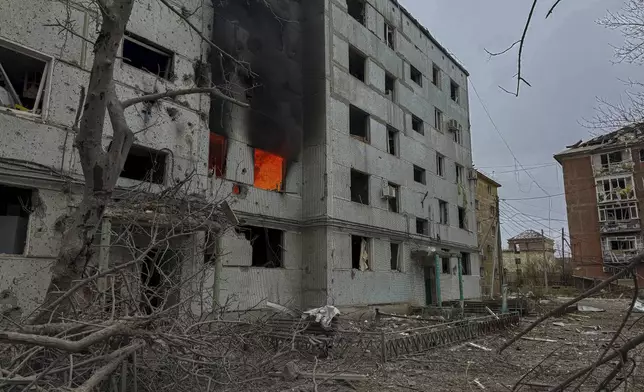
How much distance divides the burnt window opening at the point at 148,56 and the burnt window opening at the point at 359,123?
27.8 feet

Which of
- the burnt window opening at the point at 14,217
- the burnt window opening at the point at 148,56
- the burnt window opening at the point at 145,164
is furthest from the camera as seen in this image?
the burnt window opening at the point at 148,56

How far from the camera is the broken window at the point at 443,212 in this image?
83.3 feet

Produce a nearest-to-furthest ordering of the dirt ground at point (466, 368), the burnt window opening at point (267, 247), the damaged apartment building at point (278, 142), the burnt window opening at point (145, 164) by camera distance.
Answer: the dirt ground at point (466, 368) → the damaged apartment building at point (278, 142) → the burnt window opening at point (145, 164) → the burnt window opening at point (267, 247)

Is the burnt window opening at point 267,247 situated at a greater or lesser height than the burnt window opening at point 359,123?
lesser

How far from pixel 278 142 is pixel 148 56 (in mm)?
5503

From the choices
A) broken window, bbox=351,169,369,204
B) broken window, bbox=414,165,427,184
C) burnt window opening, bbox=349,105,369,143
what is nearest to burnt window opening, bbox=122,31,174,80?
burnt window opening, bbox=349,105,369,143

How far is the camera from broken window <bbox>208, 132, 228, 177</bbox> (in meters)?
15.0

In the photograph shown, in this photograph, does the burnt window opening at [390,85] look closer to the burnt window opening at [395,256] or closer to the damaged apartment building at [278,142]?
the damaged apartment building at [278,142]

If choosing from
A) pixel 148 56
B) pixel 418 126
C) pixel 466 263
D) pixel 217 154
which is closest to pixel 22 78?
pixel 148 56

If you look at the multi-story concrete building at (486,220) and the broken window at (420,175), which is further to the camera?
the multi-story concrete building at (486,220)

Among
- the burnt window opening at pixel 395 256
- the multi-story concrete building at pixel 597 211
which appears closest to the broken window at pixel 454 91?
the burnt window opening at pixel 395 256

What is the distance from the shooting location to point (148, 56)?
1391 centimetres

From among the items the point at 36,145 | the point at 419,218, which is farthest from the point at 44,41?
the point at 419,218

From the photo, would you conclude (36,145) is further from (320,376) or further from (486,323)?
(486,323)
